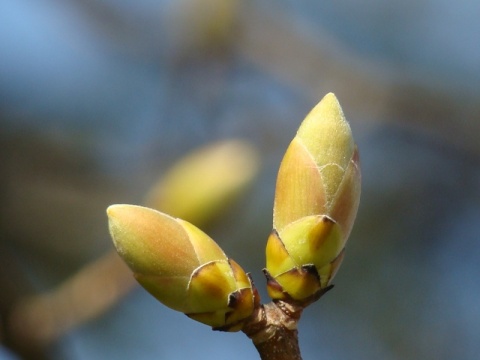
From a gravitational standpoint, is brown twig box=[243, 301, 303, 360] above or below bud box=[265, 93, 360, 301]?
below

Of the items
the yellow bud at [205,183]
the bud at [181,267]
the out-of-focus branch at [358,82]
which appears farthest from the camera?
the out-of-focus branch at [358,82]

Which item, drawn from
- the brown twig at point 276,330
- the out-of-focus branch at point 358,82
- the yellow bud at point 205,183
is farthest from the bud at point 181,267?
the out-of-focus branch at point 358,82

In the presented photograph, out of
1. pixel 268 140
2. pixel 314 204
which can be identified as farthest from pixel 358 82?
pixel 314 204

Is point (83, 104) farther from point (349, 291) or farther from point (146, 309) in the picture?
point (349, 291)

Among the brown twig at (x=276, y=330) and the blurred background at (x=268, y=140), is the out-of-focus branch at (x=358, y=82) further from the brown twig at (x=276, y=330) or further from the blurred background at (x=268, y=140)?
the brown twig at (x=276, y=330)

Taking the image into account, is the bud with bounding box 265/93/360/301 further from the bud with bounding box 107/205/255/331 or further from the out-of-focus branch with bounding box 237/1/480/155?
the out-of-focus branch with bounding box 237/1/480/155

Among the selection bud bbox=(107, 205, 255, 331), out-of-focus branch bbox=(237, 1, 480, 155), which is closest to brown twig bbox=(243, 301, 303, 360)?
bud bbox=(107, 205, 255, 331)

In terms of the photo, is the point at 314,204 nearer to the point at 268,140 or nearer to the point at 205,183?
the point at 205,183
